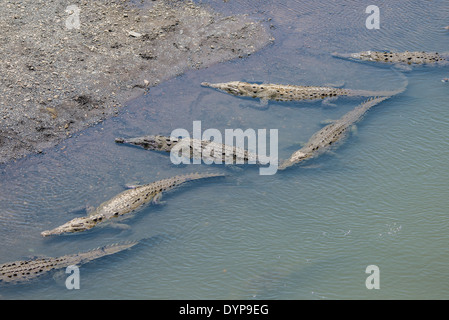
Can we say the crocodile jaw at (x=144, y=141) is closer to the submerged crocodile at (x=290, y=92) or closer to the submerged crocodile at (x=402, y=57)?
the submerged crocodile at (x=290, y=92)

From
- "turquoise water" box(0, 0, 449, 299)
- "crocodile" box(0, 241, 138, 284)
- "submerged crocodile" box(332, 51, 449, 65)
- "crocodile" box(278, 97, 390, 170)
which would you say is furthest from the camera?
"submerged crocodile" box(332, 51, 449, 65)

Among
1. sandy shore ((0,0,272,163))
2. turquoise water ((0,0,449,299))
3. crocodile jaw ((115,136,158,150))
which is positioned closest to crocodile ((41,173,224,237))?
turquoise water ((0,0,449,299))

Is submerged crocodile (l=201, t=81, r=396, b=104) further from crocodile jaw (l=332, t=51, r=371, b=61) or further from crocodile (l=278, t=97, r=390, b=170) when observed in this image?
crocodile jaw (l=332, t=51, r=371, b=61)

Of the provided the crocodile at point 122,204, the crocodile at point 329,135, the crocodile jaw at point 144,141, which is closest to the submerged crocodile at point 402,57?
the crocodile at point 329,135

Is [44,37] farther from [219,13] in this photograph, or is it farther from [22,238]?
[22,238]

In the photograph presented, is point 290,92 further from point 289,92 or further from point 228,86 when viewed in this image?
point 228,86
